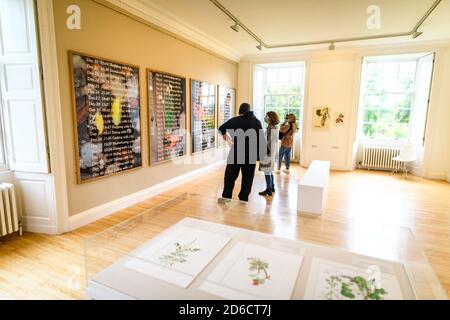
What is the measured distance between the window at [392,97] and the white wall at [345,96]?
0.32m

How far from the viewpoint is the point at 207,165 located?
6.14 m

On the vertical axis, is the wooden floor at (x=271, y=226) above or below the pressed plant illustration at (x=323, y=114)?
below

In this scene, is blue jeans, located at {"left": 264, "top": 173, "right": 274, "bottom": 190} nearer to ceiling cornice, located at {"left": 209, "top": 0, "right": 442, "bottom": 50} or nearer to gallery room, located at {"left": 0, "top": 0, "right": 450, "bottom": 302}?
gallery room, located at {"left": 0, "top": 0, "right": 450, "bottom": 302}

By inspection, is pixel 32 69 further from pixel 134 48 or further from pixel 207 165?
pixel 207 165

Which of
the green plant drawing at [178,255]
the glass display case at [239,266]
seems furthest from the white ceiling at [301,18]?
the green plant drawing at [178,255]

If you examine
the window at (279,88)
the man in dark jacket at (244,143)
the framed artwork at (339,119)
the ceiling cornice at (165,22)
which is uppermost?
the ceiling cornice at (165,22)

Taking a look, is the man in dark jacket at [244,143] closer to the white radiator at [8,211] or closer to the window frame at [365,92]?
the white radiator at [8,211]

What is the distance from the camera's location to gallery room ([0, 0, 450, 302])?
1362 mm

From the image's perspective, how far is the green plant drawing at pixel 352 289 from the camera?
1.09 m

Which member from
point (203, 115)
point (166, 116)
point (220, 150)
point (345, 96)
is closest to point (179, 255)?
point (166, 116)

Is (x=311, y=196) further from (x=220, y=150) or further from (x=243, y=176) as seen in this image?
(x=220, y=150)

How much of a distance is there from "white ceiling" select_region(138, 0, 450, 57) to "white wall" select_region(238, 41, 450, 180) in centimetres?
54

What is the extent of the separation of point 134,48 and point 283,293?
149 inches

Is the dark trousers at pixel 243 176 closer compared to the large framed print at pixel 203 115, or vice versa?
the dark trousers at pixel 243 176
